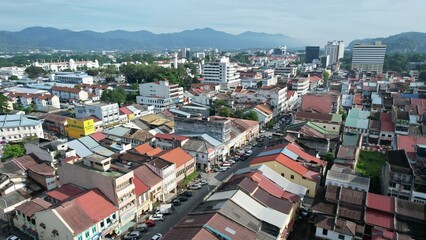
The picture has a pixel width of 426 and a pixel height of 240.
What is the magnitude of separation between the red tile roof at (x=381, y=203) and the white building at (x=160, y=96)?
49.9 m

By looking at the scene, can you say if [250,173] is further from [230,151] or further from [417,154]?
[417,154]

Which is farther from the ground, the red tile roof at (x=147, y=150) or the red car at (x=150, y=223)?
the red tile roof at (x=147, y=150)

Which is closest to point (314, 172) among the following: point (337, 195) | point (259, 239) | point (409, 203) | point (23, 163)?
point (337, 195)

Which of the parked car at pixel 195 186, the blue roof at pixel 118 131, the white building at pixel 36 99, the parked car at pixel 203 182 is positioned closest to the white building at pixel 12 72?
the white building at pixel 36 99

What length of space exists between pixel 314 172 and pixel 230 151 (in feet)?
48.1

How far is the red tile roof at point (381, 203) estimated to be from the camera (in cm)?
2218

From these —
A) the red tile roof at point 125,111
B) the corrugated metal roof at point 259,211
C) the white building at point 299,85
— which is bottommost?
the corrugated metal roof at point 259,211

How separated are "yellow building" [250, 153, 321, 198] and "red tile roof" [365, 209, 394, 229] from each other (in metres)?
6.85

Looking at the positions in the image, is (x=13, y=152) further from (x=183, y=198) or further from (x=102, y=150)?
(x=183, y=198)

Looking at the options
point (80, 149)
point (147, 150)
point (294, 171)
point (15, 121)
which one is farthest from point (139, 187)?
point (15, 121)

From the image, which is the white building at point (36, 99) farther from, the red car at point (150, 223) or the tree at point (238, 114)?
the red car at point (150, 223)

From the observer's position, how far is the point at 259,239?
19.5m

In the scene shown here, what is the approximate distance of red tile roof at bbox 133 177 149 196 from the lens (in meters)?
25.7

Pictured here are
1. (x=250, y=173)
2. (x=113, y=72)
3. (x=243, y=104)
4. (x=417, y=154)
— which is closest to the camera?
(x=250, y=173)
